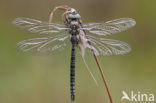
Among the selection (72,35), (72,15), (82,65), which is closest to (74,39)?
(72,35)

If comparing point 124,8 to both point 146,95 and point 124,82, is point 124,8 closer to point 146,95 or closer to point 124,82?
point 124,82

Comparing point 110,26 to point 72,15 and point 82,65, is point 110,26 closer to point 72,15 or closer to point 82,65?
point 72,15

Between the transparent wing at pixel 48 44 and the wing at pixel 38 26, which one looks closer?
the wing at pixel 38 26

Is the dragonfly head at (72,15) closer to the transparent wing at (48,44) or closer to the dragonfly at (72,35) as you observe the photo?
the dragonfly at (72,35)

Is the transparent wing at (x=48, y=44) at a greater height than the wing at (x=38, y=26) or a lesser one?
lesser

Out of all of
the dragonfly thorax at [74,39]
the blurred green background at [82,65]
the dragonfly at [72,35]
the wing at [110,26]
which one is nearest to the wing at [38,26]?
the dragonfly at [72,35]

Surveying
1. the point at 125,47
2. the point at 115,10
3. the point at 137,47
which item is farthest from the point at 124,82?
the point at 125,47

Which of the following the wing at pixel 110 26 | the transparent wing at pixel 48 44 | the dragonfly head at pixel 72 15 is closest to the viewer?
the dragonfly head at pixel 72 15
